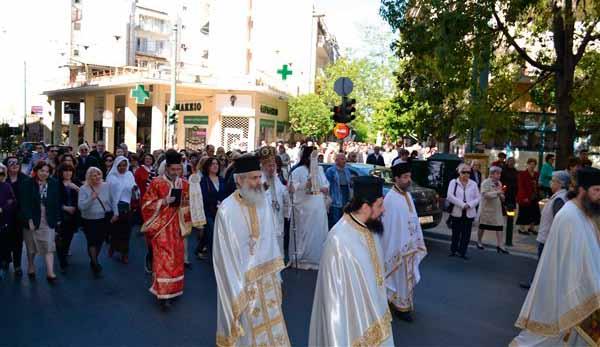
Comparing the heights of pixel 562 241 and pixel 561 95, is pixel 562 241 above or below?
below

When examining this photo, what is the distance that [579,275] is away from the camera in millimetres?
4973

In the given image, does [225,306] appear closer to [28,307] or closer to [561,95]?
[28,307]

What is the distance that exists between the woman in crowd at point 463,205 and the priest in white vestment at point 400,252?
3846 mm

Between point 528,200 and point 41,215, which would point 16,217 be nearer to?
point 41,215

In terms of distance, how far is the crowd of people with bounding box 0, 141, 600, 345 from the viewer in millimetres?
4062

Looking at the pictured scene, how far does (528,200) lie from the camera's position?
44.2 ft

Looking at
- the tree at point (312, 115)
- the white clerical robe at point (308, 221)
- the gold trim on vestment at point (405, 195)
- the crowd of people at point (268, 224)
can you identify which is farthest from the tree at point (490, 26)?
the tree at point (312, 115)

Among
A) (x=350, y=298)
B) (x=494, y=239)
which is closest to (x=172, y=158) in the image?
(x=350, y=298)

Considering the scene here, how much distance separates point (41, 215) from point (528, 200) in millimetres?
10273

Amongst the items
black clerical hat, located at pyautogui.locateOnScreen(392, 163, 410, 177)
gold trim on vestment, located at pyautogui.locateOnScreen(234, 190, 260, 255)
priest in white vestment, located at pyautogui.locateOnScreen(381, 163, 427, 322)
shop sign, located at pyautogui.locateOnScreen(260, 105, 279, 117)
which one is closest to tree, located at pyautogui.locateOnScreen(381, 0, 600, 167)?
black clerical hat, located at pyautogui.locateOnScreen(392, 163, 410, 177)

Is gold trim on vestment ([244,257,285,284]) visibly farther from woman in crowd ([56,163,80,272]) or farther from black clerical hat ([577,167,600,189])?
woman in crowd ([56,163,80,272])

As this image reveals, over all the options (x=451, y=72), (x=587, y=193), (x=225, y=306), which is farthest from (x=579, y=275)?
(x=451, y=72)

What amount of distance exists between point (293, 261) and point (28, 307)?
4116mm

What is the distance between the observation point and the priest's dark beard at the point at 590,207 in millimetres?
5090
